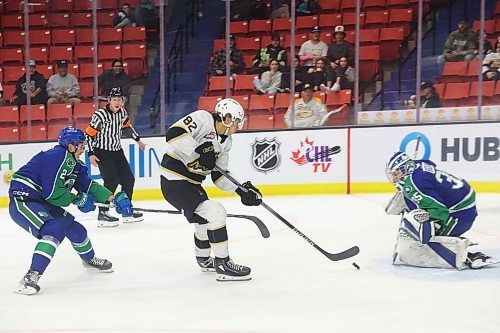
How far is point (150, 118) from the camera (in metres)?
8.52

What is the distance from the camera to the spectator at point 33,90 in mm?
8422

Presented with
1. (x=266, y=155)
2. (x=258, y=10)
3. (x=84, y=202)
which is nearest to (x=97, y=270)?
(x=84, y=202)

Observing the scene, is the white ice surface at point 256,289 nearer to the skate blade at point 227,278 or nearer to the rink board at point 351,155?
the skate blade at point 227,278

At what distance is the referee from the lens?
23.2 feet

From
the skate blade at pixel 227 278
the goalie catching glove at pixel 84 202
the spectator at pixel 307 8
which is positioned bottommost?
the skate blade at pixel 227 278

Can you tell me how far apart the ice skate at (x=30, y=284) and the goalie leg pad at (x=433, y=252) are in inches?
83.3

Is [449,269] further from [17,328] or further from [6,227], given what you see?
[6,227]

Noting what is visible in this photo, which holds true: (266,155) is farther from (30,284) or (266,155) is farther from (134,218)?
(30,284)

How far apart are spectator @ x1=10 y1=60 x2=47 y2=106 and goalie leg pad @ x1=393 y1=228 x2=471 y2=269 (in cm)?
432

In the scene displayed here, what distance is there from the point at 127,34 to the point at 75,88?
719 mm

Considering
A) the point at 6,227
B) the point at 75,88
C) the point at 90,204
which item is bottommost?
the point at 6,227

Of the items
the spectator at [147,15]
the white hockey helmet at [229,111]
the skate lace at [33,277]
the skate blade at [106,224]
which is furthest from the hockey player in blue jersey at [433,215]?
the spectator at [147,15]

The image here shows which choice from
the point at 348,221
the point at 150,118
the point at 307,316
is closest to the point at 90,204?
the point at 307,316

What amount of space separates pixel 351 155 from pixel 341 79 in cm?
76
